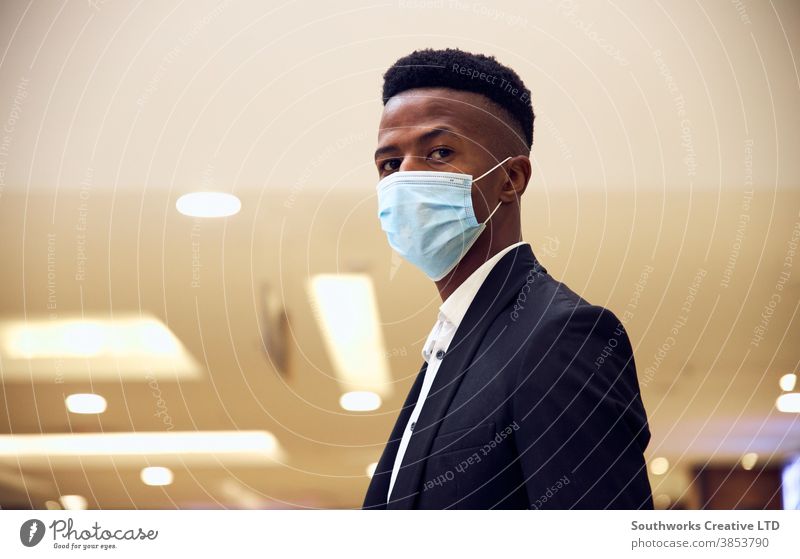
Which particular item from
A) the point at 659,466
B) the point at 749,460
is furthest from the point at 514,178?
the point at 659,466

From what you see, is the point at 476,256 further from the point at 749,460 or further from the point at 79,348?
the point at 79,348

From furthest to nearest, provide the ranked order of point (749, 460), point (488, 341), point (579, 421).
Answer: point (749, 460), point (488, 341), point (579, 421)

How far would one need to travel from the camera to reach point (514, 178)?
44.3 inches

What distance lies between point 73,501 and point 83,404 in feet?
1.11

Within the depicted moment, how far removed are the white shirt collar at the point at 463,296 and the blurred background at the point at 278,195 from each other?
0.43 meters

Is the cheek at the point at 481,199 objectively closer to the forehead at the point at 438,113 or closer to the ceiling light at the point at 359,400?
the forehead at the point at 438,113

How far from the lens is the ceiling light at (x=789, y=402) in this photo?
4.87ft

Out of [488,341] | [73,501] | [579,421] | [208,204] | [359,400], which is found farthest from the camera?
[359,400]

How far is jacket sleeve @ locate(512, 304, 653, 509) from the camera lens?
0.87 m

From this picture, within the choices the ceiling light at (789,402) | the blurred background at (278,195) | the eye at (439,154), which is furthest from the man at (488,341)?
the ceiling light at (789,402)

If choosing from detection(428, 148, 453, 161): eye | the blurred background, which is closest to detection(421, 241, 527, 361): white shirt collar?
detection(428, 148, 453, 161): eye
